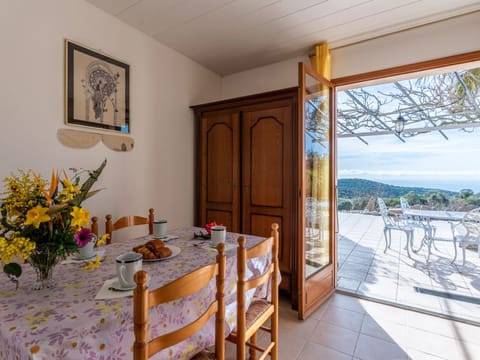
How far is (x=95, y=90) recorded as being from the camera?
7.05 feet

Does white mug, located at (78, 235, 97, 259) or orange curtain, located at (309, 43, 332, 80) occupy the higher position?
orange curtain, located at (309, 43, 332, 80)

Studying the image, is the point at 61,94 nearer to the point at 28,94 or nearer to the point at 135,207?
the point at 28,94

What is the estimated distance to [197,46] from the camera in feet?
9.22

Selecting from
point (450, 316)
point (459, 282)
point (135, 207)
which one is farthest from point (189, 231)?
point (459, 282)

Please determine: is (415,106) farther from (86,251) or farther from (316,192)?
(86,251)

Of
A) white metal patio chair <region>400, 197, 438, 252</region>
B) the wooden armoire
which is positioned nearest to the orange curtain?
the wooden armoire

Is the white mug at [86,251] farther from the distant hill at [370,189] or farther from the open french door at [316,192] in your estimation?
the distant hill at [370,189]

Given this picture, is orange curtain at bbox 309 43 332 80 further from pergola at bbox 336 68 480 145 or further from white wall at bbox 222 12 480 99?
pergola at bbox 336 68 480 145

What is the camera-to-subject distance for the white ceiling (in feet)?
6.88

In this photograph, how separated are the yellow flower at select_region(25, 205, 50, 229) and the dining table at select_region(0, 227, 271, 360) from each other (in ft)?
0.92

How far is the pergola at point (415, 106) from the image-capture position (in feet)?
11.7

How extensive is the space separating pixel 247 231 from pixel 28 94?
2165 mm

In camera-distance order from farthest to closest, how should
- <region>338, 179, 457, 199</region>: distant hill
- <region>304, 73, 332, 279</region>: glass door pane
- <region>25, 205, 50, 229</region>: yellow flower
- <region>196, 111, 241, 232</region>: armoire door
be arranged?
1. <region>338, 179, 457, 199</region>: distant hill
2. <region>196, 111, 241, 232</region>: armoire door
3. <region>304, 73, 332, 279</region>: glass door pane
4. <region>25, 205, 50, 229</region>: yellow flower

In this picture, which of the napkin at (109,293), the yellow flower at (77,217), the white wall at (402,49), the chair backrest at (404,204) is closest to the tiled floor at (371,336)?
the napkin at (109,293)
